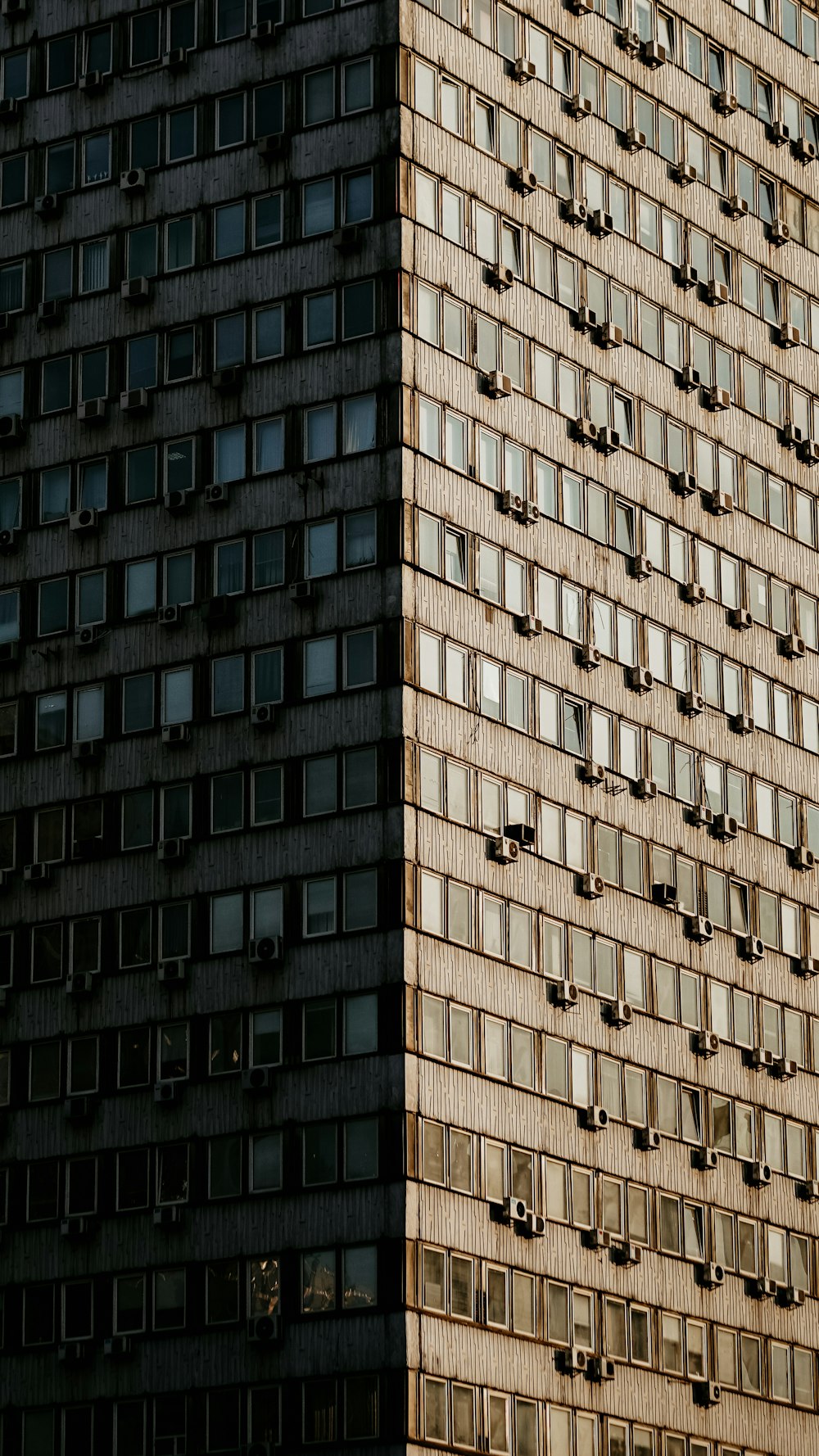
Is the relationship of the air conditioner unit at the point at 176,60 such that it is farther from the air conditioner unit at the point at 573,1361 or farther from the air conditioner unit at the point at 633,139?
the air conditioner unit at the point at 573,1361

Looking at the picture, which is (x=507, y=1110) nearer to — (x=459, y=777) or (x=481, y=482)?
(x=459, y=777)

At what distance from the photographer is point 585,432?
97812 mm

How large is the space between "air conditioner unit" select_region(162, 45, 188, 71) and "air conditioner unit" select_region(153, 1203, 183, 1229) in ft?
101

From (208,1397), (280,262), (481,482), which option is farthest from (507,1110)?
(280,262)

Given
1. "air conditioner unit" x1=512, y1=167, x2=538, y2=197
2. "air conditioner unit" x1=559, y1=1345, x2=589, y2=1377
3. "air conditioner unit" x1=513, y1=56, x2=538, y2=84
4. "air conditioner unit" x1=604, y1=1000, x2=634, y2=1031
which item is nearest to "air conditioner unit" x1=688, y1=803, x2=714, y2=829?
"air conditioner unit" x1=604, y1=1000, x2=634, y2=1031

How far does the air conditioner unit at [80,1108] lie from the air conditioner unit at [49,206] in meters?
24.4

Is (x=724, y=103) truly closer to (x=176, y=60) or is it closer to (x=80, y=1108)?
(x=176, y=60)

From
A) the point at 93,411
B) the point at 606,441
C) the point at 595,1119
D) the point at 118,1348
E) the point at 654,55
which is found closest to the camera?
the point at 118,1348

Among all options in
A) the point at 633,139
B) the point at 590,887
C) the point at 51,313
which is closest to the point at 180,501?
the point at 51,313

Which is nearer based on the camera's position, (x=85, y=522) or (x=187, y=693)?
(x=187, y=693)

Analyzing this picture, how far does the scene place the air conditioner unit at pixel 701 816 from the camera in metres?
99.5

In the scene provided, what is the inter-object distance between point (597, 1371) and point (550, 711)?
17144 millimetres

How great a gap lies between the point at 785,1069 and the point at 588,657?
533 inches

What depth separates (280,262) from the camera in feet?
308
